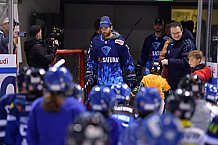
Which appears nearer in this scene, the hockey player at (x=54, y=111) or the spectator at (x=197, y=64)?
the hockey player at (x=54, y=111)

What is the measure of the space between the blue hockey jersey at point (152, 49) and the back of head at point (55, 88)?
4531 mm

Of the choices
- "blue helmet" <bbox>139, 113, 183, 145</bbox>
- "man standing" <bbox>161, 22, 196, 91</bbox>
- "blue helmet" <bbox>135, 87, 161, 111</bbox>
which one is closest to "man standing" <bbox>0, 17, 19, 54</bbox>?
"man standing" <bbox>161, 22, 196, 91</bbox>

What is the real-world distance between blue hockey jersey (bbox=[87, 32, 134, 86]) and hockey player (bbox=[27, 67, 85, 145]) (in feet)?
9.87

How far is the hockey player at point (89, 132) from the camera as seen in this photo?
2.64 metres

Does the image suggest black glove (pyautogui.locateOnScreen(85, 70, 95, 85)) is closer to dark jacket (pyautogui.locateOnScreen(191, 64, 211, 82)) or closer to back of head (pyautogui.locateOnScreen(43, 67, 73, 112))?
dark jacket (pyautogui.locateOnScreen(191, 64, 211, 82))

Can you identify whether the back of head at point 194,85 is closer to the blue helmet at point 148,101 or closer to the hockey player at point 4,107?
the blue helmet at point 148,101

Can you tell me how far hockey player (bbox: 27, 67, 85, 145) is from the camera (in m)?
3.54

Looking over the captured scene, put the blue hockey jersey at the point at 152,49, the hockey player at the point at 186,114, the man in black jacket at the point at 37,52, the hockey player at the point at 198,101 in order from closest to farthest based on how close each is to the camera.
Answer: the hockey player at the point at 186,114 < the hockey player at the point at 198,101 < the man in black jacket at the point at 37,52 < the blue hockey jersey at the point at 152,49

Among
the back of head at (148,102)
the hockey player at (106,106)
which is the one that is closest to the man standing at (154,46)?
the hockey player at (106,106)

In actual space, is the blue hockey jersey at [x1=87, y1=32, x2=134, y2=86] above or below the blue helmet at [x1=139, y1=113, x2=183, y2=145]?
above

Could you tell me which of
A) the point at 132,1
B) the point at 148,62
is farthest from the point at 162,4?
the point at 148,62

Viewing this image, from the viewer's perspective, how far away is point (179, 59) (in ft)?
22.6

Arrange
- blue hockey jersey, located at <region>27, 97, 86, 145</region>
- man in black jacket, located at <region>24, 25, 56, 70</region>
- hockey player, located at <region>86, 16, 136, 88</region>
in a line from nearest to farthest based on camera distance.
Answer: blue hockey jersey, located at <region>27, 97, 86, 145</region> < hockey player, located at <region>86, 16, 136, 88</region> < man in black jacket, located at <region>24, 25, 56, 70</region>

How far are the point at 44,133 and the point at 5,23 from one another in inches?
152
